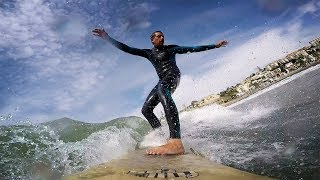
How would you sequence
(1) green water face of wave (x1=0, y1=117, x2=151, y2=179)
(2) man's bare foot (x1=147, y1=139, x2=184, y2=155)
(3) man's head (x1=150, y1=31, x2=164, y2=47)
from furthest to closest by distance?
(3) man's head (x1=150, y1=31, x2=164, y2=47) → (1) green water face of wave (x1=0, y1=117, x2=151, y2=179) → (2) man's bare foot (x1=147, y1=139, x2=184, y2=155)

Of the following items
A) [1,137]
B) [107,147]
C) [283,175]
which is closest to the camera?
[283,175]

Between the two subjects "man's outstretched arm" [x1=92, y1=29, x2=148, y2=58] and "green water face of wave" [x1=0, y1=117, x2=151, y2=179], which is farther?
"man's outstretched arm" [x1=92, y1=29, x2=148, y2=58]

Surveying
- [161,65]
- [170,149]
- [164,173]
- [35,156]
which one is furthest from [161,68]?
[164,173]

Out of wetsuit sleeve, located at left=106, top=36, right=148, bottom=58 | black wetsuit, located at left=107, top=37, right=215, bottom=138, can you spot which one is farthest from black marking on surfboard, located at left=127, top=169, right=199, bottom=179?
wetsuit sleeve, located at left=106, top=36, right=148, bottom=58

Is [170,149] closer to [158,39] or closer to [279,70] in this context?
[158,39]

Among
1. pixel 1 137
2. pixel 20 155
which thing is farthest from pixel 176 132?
pixel 1 137

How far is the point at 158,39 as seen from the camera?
25.2 feet

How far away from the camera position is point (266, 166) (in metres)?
4.60

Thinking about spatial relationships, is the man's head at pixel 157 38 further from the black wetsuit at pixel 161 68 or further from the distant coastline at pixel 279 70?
the distant coastline at pixel 279 70

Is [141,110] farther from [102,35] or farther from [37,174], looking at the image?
[37,174]

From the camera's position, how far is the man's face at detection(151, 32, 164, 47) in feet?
25.2

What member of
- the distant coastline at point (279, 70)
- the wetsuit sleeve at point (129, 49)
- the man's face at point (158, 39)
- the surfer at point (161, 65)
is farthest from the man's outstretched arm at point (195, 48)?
the distant coastline at point (279, 70)

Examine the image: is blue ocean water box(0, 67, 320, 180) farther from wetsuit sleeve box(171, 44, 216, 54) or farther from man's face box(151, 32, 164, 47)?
man's face box(151, 32, 164, 47)

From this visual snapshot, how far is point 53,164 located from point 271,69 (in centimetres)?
7378
